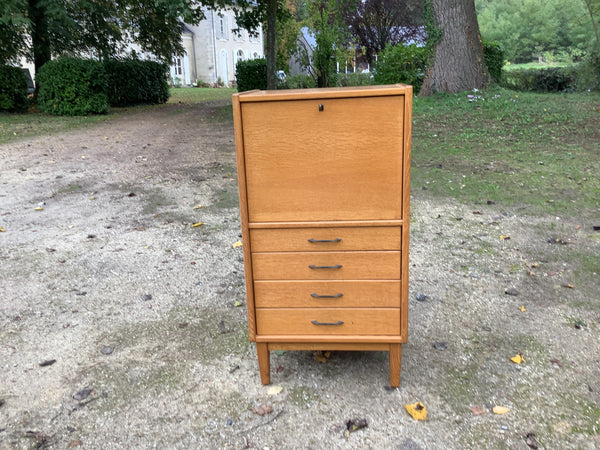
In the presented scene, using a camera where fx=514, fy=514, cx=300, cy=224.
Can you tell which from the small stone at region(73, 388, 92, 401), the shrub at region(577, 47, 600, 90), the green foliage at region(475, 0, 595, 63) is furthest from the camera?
the green foliage at region(475, 0, 595, 63)

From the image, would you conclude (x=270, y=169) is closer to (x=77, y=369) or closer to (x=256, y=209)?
(x=256, y=209)

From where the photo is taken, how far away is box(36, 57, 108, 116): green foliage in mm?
14438

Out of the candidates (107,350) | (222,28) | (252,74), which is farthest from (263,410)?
(222,28)

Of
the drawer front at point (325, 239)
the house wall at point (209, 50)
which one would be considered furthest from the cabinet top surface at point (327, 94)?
the house wall at point (209, 50)

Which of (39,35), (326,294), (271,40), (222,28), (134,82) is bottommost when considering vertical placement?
(326,294)

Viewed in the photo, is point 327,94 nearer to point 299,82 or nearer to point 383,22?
point 299,82

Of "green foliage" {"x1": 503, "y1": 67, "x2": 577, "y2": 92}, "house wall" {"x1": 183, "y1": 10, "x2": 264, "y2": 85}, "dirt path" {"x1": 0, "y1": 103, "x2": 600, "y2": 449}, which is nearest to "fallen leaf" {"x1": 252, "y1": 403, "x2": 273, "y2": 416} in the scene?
"dirt path" {"x1": 0, "y1": 103, "x2": 600, "y2": 449}

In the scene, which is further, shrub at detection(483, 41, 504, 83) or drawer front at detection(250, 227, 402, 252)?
shrub at detection(483, 41, 504, 83)

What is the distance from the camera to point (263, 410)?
2.49 meters

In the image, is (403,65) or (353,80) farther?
(353,80)

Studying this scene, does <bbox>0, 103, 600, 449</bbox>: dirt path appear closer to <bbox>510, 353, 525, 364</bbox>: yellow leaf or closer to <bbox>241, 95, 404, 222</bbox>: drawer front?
<bbox>510, 353, 525, 364</bbox>: yellow leaf

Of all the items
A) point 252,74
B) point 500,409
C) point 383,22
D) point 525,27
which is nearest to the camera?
point 500,409

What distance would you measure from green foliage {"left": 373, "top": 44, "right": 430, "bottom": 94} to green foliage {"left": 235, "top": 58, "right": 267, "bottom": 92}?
247 inches

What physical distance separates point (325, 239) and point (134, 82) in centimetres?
1903
